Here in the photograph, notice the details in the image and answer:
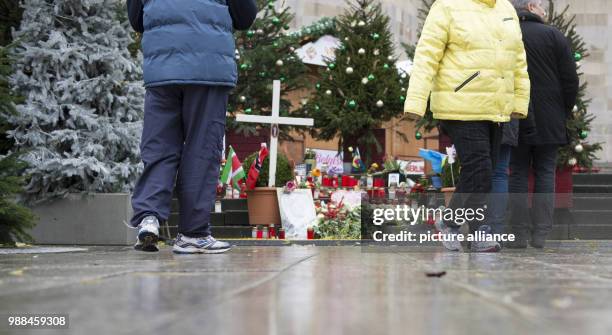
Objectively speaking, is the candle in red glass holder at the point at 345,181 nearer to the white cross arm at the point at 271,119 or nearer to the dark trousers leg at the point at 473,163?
the white cross arm at the point at 271,119

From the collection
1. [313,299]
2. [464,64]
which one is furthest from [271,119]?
[313,299]

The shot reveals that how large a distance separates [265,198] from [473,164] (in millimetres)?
5727

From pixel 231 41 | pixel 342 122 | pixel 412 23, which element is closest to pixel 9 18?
pixel 231 41

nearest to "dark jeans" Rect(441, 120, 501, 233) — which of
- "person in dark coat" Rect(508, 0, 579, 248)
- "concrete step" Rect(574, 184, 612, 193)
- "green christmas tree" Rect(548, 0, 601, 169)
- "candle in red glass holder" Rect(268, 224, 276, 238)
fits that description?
"person in dark coat" Rect(508, 0, 579, 248)

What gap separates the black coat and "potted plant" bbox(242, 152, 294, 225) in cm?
460

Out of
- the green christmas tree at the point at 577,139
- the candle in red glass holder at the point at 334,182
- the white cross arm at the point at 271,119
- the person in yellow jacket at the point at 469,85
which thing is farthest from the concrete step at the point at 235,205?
the person in yellow jacket at the point at 469,85

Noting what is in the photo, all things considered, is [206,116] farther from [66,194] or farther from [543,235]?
[66,194]

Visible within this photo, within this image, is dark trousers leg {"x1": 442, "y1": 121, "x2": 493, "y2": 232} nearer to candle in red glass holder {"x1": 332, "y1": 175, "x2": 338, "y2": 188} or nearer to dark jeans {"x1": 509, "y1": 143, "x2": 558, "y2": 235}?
dark jeans {"x1": 509, "y1": 143, "x2": 558, "y2": 235}

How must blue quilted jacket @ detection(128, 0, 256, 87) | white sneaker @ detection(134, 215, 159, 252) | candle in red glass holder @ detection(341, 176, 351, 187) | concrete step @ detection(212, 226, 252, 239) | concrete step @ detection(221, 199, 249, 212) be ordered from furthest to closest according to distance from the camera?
candle in red glass holder @ detection(341, 176, 351, 187), concrete step @ detection(221, 199, 249, 212), concrete step @ detection(212, 226, 252, 239), blue quilted jacket @ detection(128, 0, 256, 87), white sneaker @ detection(134, 215, 159, 252)

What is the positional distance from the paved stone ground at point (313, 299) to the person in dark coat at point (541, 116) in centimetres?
343

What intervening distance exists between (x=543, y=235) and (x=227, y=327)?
5214 mm

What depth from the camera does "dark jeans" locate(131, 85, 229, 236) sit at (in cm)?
468

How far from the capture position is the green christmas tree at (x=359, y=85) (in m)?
16.8

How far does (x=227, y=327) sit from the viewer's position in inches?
65.9
